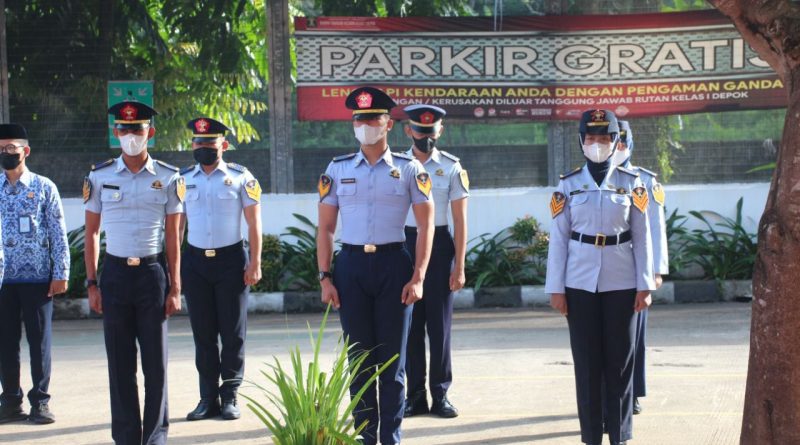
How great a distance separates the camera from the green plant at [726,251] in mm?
12867

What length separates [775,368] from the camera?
4789mm

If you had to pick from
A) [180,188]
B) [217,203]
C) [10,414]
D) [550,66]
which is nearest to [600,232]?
[180,188]

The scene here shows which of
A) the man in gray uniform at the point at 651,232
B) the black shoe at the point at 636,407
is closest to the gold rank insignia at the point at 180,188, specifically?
the man in gray uniform at the point at 651,232

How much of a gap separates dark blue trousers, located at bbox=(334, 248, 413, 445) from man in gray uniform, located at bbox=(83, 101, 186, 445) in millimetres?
1032

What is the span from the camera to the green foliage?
13.0 meters

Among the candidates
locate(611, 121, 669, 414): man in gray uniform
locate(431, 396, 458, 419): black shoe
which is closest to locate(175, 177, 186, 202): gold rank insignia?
locate(431, 396, 458, 419): black shoe

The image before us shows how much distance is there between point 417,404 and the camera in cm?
759

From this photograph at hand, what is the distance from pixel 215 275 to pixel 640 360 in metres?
2.89

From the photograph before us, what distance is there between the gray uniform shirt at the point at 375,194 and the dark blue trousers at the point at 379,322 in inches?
5.0

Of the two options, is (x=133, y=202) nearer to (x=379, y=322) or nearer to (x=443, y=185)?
(x=379, y=322)

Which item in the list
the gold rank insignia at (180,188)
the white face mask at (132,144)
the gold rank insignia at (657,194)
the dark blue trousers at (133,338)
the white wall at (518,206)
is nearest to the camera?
the dark blue trousers at (133,338)

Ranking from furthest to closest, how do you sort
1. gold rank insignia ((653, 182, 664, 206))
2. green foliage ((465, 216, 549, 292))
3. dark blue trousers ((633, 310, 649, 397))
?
green foliage ((465, 216, 549, 292)) < dark blue trousers ((633, 310, 649, 397)) < gold rank insignia ((653, 182, 664, 206))

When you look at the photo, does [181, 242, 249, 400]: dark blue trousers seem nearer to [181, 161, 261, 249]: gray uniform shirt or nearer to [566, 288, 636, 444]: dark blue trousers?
[181, 161, 261, 249]: gray uniform shirt

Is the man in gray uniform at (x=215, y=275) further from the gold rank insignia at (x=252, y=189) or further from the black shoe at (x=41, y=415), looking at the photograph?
the black shoe at (x=41, y=415)
